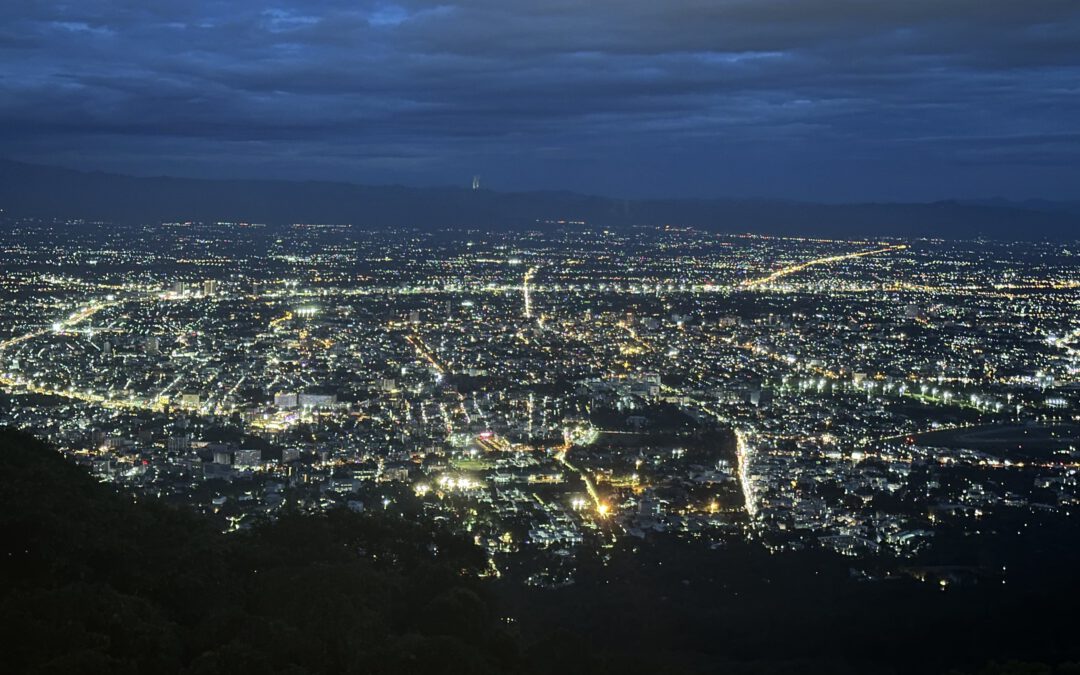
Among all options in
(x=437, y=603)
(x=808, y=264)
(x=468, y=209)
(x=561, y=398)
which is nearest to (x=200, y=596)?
(x=437, y=603)

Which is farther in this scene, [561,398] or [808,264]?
[808,264]

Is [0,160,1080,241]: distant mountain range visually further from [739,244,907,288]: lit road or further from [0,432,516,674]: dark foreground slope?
[0,432,516,674]: dark foreground slope

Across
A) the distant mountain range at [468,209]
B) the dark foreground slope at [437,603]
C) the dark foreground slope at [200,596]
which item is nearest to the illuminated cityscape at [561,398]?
the dark foreground slope at [437,603]

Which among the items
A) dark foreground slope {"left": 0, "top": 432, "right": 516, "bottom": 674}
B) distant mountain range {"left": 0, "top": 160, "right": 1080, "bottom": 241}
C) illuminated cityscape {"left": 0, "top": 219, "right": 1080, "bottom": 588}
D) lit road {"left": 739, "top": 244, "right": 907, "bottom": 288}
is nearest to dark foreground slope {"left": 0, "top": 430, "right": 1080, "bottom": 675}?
dark foreground slope {"left": 0, "top": 432, "right": 516, "bottom": 674}

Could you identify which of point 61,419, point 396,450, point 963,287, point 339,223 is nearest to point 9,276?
point 61,419

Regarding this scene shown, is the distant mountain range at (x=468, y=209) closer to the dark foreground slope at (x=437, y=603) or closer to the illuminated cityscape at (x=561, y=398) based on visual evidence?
the illuminated cityscape at (x=561, y=398)

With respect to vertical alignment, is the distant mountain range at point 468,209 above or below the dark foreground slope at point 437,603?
above

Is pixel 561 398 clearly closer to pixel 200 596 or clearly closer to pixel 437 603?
pixel 437 603
